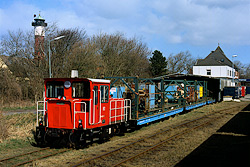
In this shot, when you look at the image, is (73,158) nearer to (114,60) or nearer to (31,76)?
(31,76)

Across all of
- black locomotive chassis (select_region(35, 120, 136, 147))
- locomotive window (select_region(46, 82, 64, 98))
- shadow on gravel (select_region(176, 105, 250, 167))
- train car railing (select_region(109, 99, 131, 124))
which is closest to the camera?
shadow on gravel (select_region(176, 105, 250, 167))

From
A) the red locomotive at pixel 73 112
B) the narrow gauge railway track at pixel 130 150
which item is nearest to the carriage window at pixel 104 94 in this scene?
→ the red locomotive at pixel 73 112

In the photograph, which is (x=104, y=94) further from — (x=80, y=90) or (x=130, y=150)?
(x=130, y=150)

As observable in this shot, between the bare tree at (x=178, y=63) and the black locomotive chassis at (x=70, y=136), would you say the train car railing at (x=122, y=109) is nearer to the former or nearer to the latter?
the black locomotive chassis at (x=70, y=136)

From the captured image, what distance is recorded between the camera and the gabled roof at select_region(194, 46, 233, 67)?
66000 millimetres

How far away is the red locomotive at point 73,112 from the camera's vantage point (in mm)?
9750

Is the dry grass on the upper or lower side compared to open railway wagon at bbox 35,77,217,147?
lower

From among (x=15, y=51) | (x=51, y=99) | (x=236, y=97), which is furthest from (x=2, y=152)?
(x=236, y=97)

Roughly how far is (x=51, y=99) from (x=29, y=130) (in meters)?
4.06

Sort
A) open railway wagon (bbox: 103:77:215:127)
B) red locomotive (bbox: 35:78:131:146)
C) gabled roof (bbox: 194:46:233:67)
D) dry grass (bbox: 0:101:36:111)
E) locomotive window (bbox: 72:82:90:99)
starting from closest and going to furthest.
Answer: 1. red locomotive (bbox: 35:78:131:146)
2. locomotive window (bbox: 72:82:90:99)
3. open railway wagon (bbox: 103:77:215:127)
4. dry grass (bbox: 0:101:36:111)
5. gabled roof (bbox: 194:46:233:67)

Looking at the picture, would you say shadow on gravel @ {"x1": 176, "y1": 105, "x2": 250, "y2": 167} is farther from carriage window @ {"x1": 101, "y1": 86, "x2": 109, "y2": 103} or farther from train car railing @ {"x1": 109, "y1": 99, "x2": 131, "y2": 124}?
carriage window @ {"x1": 101, "y1": 86, "x2": 109, "y2": 103}

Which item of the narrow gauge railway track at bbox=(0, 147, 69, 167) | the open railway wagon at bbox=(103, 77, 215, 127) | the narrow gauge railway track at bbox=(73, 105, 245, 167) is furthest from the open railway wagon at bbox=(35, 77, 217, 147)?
the open railway wagon at bbox=(103, 77, 215, 127)

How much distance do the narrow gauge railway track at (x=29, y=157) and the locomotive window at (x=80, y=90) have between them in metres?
2.26

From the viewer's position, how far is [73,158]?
346 inches
